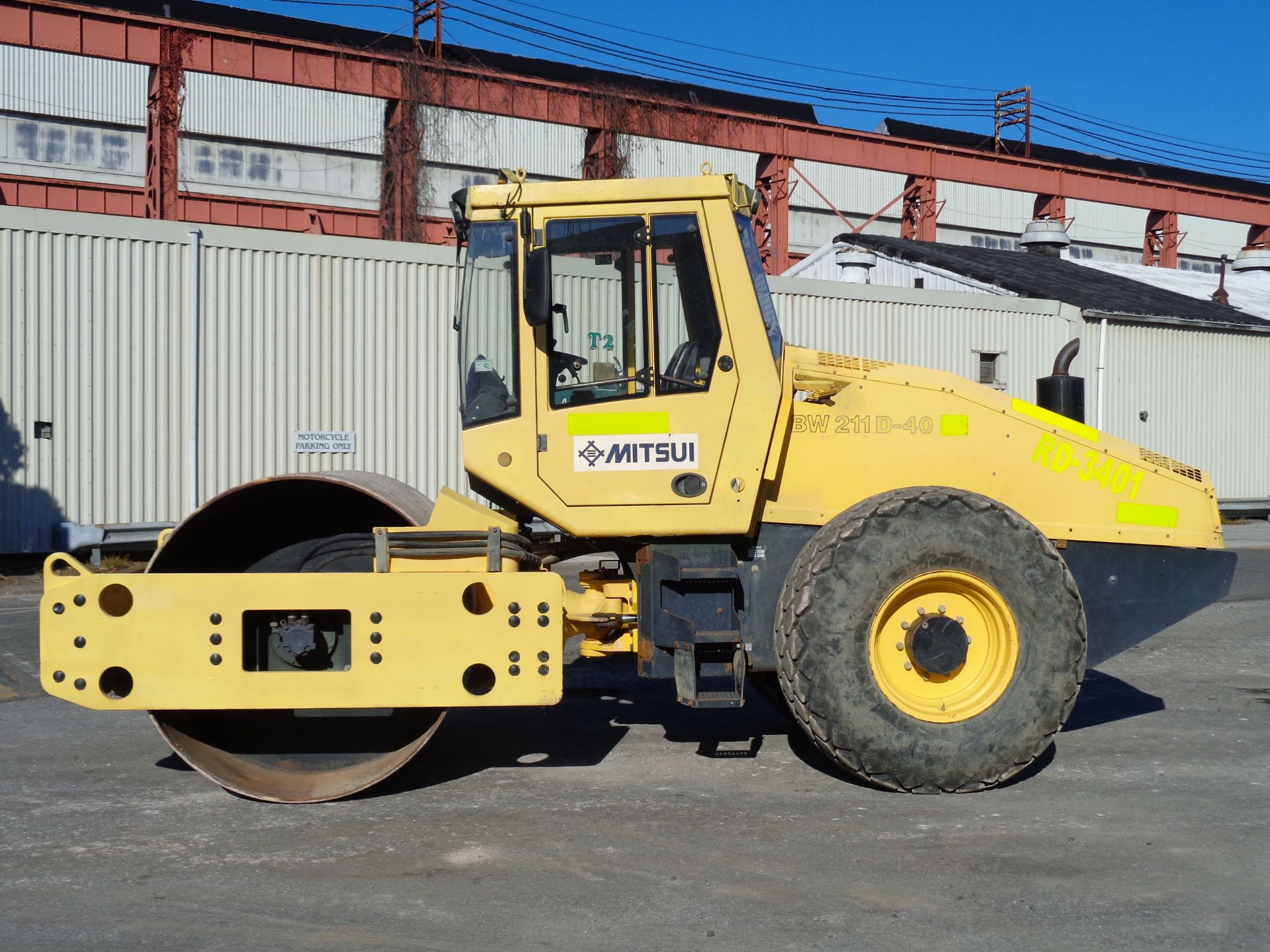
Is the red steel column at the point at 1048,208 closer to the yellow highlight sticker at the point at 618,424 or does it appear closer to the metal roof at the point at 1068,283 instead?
the metal roof at the point at 1068,283

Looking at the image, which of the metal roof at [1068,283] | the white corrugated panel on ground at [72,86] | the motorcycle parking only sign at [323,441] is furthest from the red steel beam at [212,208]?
the metal roof at [1068,283]

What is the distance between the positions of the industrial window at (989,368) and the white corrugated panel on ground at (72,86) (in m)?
18.6

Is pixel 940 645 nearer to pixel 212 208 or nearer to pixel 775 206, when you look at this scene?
pixel 212 208

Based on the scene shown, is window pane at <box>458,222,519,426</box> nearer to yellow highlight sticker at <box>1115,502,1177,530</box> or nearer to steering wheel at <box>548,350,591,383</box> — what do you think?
steering wheel at <box>548,350,591,383</box>

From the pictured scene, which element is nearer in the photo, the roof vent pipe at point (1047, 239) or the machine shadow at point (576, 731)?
the machine shadow at point (576, 731)

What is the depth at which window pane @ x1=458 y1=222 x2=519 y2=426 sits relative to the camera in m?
5.43

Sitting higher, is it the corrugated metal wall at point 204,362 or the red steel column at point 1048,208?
the red steel column at point 1048,208

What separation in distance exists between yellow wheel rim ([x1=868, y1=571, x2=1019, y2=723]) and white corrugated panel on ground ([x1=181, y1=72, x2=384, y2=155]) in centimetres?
2617

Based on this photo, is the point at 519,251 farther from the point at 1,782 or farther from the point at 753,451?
the point at 1,782

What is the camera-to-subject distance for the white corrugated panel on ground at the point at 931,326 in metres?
19.5

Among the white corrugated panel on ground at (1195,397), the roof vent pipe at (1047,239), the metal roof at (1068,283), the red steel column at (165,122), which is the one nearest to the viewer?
the white corrugated panel on ground at (1195,397)

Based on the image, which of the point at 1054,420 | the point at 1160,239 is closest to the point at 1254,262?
the point at 1160,239

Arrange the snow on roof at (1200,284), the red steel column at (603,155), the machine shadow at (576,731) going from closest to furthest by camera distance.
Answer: the machine shadow at (576,731), the snow on roof at (1200,284), the red steel column at (603,155)

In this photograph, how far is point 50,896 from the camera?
421 centimetres
